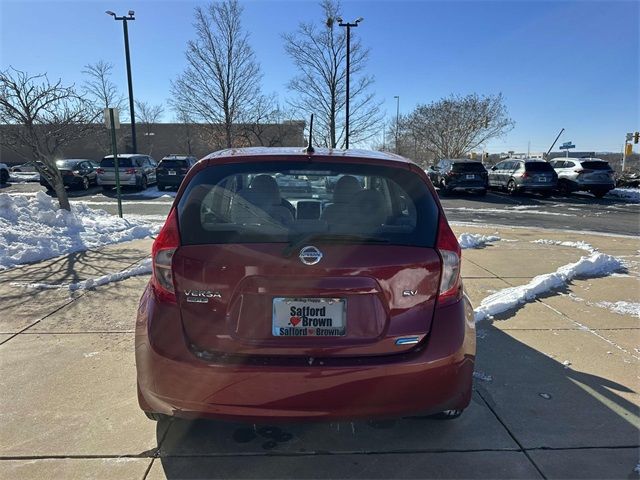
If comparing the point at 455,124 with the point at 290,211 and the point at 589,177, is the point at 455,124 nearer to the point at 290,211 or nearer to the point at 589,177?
the point at 589,177

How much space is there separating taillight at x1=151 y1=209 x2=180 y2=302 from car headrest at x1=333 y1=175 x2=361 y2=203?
0.98 m

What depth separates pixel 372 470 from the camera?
245cm

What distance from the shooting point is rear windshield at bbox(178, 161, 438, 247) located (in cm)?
236

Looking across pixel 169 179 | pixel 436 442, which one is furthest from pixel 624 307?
pixel 169 179

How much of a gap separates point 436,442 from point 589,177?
70.1 ft

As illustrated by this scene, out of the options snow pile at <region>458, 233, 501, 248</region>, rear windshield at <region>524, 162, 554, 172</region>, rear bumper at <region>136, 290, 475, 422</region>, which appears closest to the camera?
rear bumper at <region>136, 290, 475, 422</region>

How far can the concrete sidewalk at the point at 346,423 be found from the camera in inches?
97.8

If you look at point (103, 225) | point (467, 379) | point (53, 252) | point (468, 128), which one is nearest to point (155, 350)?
point (467, 379)

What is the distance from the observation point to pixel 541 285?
562cm

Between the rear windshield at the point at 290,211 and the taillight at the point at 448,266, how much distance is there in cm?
6

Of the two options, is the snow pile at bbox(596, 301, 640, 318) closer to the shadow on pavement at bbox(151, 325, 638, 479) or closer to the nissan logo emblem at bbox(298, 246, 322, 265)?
the shadow on pavement at bbox(151, 325, 638, 479)

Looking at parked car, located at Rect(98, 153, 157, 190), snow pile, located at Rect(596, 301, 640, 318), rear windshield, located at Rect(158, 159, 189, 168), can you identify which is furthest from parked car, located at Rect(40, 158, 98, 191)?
snow pile, located at Rect(596, 301, 640, 318)

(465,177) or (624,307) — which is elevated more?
(465,177)

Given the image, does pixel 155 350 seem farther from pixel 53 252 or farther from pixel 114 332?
pixel 53 252
